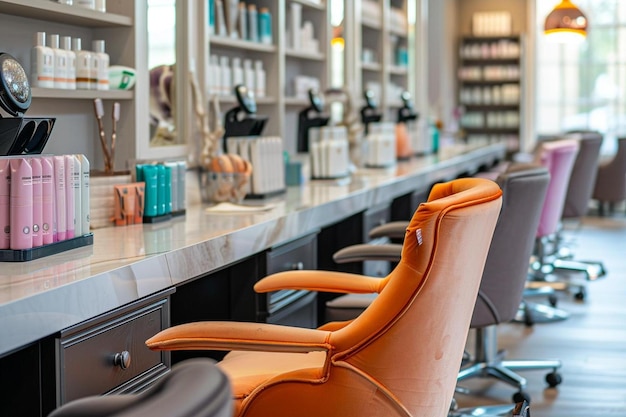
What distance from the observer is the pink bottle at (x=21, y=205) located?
1994 mm

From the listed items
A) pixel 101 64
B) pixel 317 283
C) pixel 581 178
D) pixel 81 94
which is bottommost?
pixel 317 283

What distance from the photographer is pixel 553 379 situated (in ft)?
12.7

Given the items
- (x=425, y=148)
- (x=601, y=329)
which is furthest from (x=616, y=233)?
(x=601, y=329)

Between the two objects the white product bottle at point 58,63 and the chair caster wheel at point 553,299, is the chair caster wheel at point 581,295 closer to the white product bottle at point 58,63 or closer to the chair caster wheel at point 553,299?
the chair caster wheel at point 553,299

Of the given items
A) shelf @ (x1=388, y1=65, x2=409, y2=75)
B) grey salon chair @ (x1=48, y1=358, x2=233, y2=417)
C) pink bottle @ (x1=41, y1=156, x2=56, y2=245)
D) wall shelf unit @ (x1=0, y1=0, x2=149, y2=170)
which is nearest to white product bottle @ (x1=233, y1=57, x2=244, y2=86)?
wall shelf unit @ (x1=0, y1=0, x2=149, y2=170)

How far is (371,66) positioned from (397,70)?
0.92m

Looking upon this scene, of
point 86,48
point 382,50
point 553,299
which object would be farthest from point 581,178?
point 86,48

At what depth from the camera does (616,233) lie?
9281mm

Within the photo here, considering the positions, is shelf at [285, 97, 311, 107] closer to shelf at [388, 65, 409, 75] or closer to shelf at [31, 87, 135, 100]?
shelf at [31, 87, 135, 100]

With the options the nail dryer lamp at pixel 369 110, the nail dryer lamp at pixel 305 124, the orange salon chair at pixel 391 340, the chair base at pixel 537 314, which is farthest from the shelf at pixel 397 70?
the orange salon chair at pixel 391 340

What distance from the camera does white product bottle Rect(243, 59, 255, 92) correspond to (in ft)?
14.2

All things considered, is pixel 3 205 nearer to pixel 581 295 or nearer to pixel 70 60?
pixel 70 60

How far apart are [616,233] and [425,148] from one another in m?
3.27

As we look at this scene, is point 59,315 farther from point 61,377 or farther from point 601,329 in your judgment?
point 601,329
